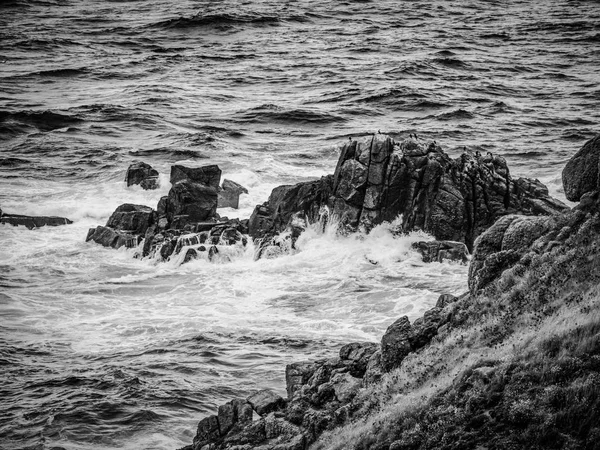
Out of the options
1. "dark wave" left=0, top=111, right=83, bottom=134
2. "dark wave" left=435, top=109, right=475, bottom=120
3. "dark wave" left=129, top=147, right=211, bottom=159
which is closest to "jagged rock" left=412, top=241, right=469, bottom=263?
"dark wave" left=129, top=147, right=211, bottom=159

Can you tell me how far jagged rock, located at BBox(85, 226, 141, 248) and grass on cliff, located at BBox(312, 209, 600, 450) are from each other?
77.6 ft

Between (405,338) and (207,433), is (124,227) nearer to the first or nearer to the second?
(207,433)

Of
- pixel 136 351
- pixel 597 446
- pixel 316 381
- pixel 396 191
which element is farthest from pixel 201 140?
pixel 597 446

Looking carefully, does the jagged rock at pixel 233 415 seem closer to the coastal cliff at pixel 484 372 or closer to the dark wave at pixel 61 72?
the coastal cliff at pixel 484 372

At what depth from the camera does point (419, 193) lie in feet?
124

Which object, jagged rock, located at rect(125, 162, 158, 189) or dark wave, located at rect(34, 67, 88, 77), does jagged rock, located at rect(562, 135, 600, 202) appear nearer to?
jagged rock, located at rect(125, 162, 158, 189)

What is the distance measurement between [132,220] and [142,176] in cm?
840

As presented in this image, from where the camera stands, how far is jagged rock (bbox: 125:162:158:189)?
4916 cm

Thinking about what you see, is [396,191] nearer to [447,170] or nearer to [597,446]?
[447,170]

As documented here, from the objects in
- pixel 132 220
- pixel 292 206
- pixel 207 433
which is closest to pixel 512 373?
pixel 207 433

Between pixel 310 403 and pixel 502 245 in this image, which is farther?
pixel 502 245

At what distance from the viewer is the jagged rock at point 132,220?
41562mm

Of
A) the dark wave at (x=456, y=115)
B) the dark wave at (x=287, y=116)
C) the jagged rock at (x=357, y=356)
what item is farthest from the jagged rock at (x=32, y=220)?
the dark wave at (x=456, y=115)

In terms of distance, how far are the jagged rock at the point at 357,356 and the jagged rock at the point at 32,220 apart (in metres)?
27.3
